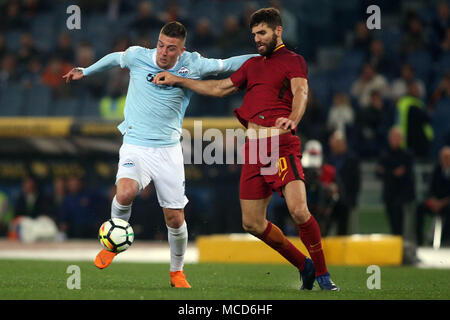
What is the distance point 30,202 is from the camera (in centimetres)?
1753

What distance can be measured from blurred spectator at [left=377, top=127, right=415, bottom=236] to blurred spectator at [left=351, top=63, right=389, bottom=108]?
8.14 ft

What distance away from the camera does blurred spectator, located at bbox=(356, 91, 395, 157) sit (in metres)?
16.8

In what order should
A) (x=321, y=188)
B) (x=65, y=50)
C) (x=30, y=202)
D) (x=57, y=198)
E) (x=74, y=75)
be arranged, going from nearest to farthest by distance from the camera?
(x=74, y=75) → (x=321, y=188) → (x=30, y=202) → (x=57, y=198) → (x=65, y=50)

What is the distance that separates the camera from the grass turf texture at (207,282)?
723cm

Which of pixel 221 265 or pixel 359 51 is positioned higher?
pixel 359 51

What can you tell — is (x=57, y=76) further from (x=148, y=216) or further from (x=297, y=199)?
(x=297, y=199)

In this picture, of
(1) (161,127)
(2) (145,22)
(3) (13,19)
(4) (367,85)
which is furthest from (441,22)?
(1) (161,127)

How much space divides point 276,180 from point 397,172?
7483mm

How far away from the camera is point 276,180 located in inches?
307

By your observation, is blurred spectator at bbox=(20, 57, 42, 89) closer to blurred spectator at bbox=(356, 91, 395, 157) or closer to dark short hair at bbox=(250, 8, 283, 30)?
blurred spectator at bbox=(356, 91, 395, 157)

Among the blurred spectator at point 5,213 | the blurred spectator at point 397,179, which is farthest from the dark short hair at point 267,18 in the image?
the blurred spectator at point 5,213

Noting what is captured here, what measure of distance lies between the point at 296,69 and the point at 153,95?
4.74 ft

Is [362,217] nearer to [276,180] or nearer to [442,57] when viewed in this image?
[442,57]
